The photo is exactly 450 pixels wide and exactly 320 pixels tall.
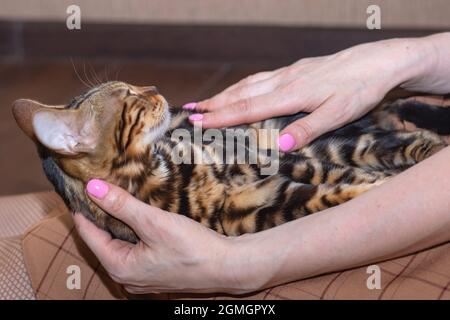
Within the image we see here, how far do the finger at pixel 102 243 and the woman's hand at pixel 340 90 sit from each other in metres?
0.23

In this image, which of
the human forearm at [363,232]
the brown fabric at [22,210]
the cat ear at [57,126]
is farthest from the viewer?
the brown fabric at [22,210]

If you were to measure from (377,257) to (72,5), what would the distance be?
2027mm

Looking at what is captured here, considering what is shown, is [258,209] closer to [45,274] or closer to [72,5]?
[45,274]

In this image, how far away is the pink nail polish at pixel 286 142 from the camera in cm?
109

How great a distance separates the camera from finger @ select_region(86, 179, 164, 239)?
962 millimetres

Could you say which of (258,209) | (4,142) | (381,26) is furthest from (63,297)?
(381,26)

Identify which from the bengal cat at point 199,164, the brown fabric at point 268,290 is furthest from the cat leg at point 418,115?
the brown fabric at point 268,290

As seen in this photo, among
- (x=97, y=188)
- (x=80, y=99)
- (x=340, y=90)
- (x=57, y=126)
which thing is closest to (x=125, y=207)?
(x=97, y=188)

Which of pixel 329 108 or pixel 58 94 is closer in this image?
pixel 329 108

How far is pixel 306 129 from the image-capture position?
110 centimetres

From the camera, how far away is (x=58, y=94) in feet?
8.66

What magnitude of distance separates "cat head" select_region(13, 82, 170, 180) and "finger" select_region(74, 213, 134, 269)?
84mm

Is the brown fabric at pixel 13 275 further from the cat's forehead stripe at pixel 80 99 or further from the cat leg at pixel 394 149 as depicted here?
the cat leg at pixel 394 149

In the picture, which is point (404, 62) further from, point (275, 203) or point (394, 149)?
point (275, 203)
